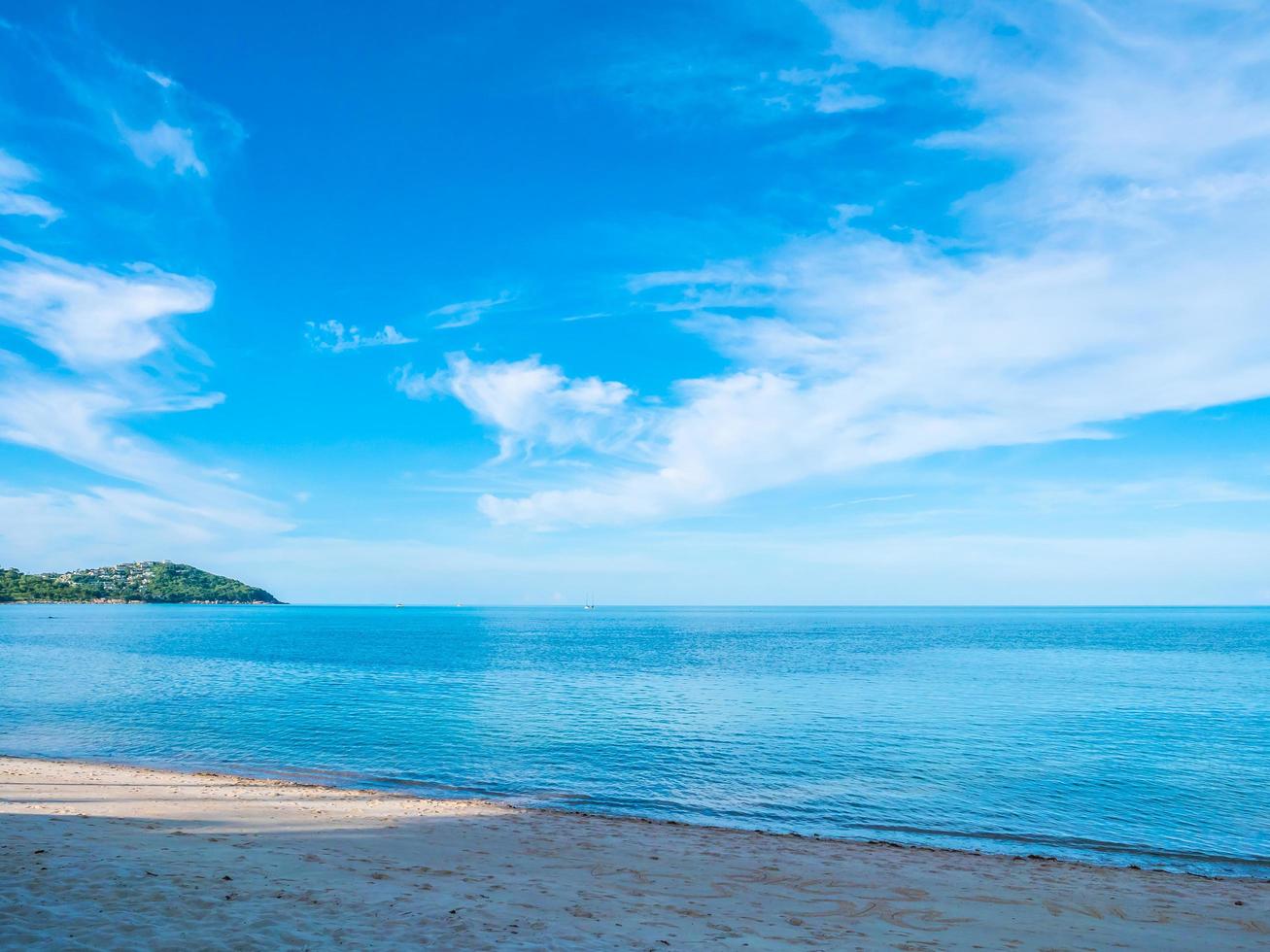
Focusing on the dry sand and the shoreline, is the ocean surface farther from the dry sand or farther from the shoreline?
the dry sand

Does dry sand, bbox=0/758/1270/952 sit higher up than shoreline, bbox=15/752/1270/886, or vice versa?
dry sand, bbox=0/758/1270/952

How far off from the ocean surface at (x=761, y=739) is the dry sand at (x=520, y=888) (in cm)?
460

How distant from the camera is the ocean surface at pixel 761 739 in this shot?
24.6m

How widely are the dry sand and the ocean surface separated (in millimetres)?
4597

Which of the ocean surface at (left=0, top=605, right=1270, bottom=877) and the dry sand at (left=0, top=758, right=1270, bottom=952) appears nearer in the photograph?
the dry sand at (left=0, top=758, right=1270, bottom=952)

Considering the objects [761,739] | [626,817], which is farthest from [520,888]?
[761,739]

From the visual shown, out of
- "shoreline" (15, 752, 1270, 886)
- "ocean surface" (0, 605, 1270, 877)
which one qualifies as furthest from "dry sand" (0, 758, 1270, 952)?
"ocean surface" (0, 605, 1270, 877)

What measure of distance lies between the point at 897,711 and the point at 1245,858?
2631 cm

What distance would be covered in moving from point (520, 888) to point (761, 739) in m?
24.7

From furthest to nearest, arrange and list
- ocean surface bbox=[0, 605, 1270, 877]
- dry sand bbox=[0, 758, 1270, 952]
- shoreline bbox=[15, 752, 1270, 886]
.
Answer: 1. ocean surface bbox=[0, 605, 1270, 877]
2. shoreline bbox=[15, 752, 1270, 886]
3. dry sand bbox=[0, 758, 1270, 952]

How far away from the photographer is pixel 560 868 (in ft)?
55.1

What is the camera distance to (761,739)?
37.2m

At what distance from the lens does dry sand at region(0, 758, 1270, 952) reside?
11.7m

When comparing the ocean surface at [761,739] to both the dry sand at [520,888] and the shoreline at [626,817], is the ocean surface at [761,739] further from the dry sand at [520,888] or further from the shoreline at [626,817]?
the dry sand at [520,888]
